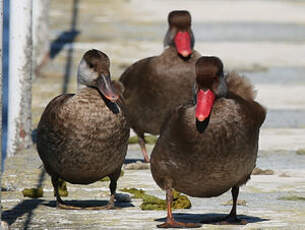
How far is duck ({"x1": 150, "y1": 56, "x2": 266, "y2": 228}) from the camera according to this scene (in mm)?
6914

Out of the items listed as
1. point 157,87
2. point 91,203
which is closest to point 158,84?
point 157,87

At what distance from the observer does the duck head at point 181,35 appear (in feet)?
34.3

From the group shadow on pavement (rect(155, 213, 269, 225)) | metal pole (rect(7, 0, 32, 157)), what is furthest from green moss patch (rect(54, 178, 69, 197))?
metal pole (rect(7, 0, 32, 157))

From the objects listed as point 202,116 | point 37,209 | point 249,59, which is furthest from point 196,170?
point 249,59

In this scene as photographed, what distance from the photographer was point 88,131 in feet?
25.3

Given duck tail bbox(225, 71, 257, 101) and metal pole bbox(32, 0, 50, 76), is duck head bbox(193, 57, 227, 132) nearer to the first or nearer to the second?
duck tail bbox(225, 71, 257, 101)

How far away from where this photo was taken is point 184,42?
34.6 ft

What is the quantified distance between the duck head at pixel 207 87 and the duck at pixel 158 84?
2.99m

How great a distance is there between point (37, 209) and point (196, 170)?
158 cm

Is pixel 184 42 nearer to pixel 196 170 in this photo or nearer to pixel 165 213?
pixel 165 213

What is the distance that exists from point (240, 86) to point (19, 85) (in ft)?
11.5

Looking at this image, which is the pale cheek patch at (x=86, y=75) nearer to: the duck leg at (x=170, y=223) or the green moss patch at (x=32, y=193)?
the green moss patch at (x=32, y=193)

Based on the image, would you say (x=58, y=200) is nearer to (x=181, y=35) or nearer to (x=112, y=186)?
→ (x=112, y=186)

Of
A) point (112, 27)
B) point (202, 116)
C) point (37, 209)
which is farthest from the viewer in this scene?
point (112, 27)
